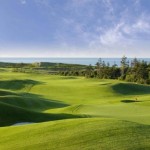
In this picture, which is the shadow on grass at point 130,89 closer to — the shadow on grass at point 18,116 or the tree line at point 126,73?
the tree line at point 126,73

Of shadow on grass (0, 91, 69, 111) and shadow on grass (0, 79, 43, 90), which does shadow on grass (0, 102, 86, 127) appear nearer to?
shadow on grass (0, 91, 69, 111)

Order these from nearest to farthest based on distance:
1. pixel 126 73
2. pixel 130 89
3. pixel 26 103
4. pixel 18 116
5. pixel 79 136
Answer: pixel 79 136, pixel 18 116, pixel 26 103, pixel 130 89, pixel 126 73

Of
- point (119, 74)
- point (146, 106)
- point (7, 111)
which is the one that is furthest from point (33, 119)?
point (119, 74)

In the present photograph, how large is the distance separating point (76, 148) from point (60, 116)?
47.6 ft

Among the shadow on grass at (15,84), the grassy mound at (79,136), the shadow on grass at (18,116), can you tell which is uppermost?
the grassy mound at (79,136)

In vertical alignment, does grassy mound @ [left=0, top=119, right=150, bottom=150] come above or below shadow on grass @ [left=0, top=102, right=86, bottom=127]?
above

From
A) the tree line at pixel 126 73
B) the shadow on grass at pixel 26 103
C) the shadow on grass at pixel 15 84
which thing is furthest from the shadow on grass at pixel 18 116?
the tree line at pixel 126 73

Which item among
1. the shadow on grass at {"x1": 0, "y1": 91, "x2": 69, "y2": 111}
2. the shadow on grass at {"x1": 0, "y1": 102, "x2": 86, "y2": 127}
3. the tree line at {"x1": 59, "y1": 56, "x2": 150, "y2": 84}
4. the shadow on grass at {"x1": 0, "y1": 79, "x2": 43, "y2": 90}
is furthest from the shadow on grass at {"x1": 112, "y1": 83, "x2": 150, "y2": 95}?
the shadow on grass at {"x1": 0, "y1": 102, "x2": 86, "y2": 127}

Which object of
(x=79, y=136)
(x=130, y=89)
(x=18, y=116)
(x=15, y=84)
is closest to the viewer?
(x=79, y=136)

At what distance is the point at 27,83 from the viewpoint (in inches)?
3280

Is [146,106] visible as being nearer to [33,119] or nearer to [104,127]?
[33,119]

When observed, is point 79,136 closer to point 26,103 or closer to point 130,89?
point 26,103

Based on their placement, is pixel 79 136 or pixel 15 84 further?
pixel 15 84

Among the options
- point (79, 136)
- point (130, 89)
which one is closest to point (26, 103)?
point (79, 136)
